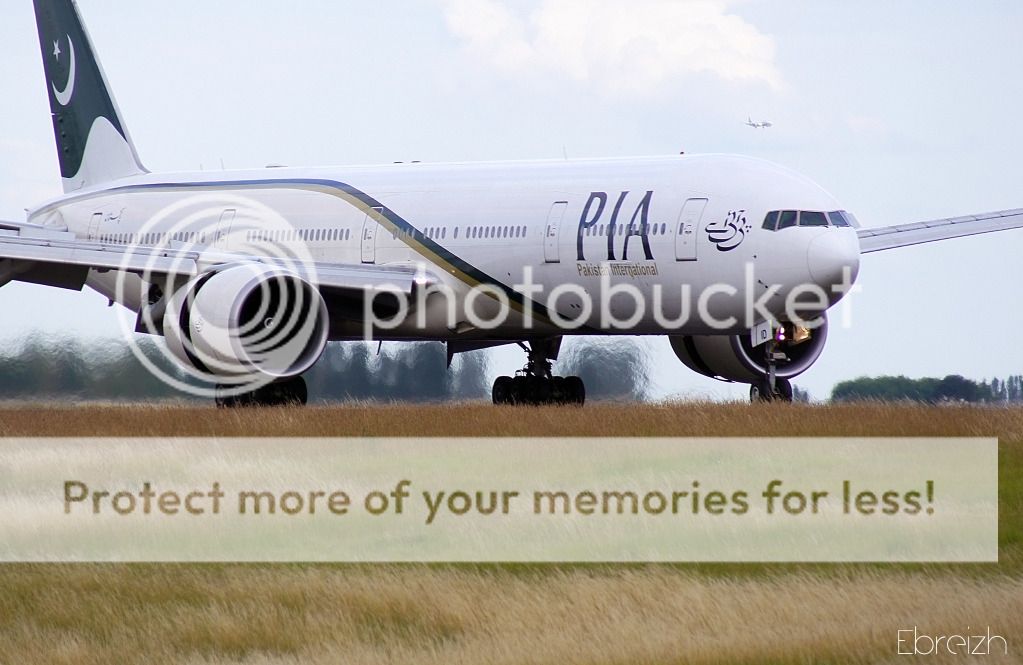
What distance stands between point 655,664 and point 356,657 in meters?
1.53

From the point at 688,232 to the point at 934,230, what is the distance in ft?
15.8

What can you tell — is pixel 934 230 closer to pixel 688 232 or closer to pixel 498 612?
pixel 688 232

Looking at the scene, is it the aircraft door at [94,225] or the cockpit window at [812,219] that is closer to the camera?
the cockpit window at [812,219]

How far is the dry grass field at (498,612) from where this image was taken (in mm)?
8961

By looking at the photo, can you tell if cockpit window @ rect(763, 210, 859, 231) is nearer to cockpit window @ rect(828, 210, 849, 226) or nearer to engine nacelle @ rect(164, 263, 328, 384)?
cockpit window @ rect(828, 210, 849, 226)

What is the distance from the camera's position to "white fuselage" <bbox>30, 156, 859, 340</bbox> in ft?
70.3

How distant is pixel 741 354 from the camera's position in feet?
78.9

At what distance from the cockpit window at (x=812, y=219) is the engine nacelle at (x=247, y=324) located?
5986mm

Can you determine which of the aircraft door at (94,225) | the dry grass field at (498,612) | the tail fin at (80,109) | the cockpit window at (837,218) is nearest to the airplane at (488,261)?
the cockpit window at (837,218)

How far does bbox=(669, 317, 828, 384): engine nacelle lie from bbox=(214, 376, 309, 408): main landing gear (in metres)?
5.33

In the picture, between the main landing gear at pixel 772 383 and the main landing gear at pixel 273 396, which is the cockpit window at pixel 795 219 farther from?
the main landing gear at pixel 273 396

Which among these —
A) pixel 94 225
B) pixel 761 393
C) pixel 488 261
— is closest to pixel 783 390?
pixel 761 393
